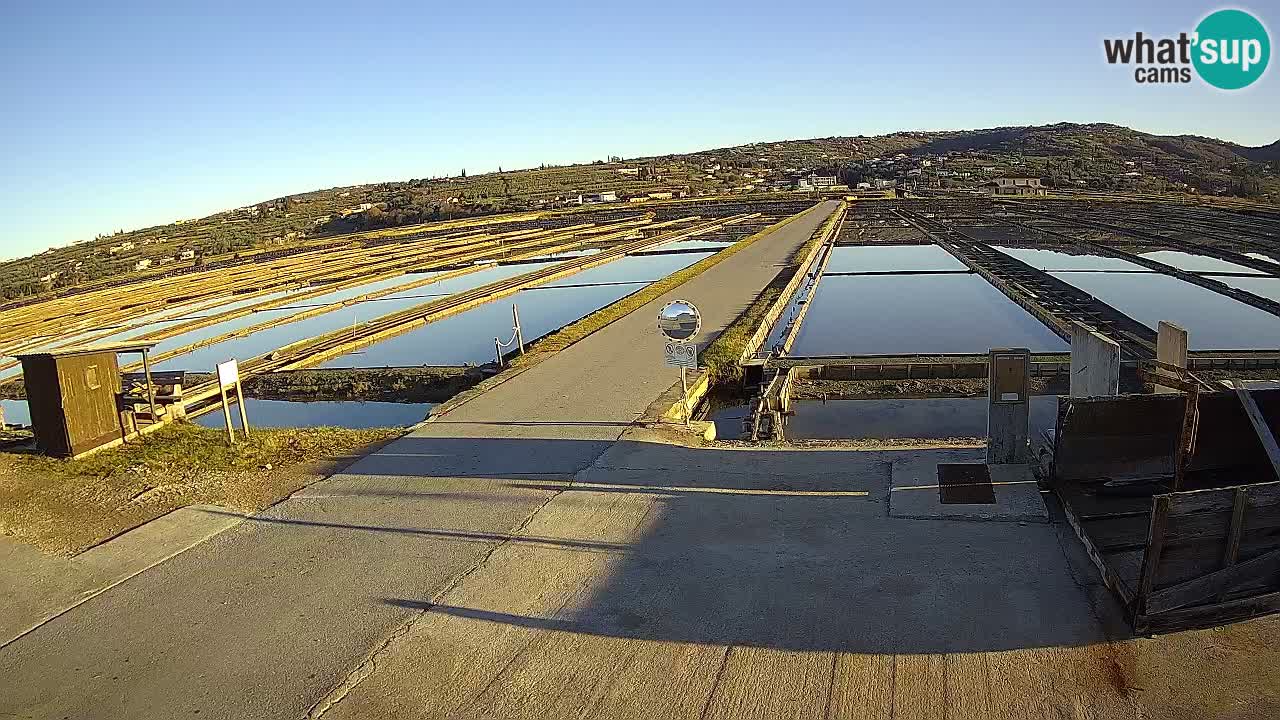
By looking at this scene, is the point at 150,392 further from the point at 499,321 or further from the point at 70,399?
the point at 499,321

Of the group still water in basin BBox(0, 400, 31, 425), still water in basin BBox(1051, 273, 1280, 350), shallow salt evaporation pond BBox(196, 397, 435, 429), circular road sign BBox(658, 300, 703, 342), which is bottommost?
still water in basin BBox(1051, 273, 1280, 350)

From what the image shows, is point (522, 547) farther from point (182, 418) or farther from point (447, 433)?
point (182, 418)

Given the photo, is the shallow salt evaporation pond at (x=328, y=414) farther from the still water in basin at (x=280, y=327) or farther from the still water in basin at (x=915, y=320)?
the still water in basin at (x=915, y=320)

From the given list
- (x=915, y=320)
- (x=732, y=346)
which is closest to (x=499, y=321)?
(x=732, y=346)

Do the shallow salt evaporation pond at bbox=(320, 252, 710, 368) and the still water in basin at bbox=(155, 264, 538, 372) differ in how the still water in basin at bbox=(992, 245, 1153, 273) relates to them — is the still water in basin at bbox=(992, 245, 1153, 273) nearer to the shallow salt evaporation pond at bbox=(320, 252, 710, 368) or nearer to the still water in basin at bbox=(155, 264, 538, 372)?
the shallow salt evaporation pond at bbox=(320, 252, 710, 368)

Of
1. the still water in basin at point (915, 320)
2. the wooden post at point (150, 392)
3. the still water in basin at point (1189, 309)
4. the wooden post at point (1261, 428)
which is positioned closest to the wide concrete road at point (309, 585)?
the wooden post at point (150, 392)

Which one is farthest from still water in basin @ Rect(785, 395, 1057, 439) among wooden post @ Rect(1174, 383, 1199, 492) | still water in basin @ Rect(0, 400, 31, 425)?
still water in basin @ Rect(0, 400, 31, 425)

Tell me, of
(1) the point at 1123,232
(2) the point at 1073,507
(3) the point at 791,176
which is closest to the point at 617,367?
(2) the point at 1073,507
